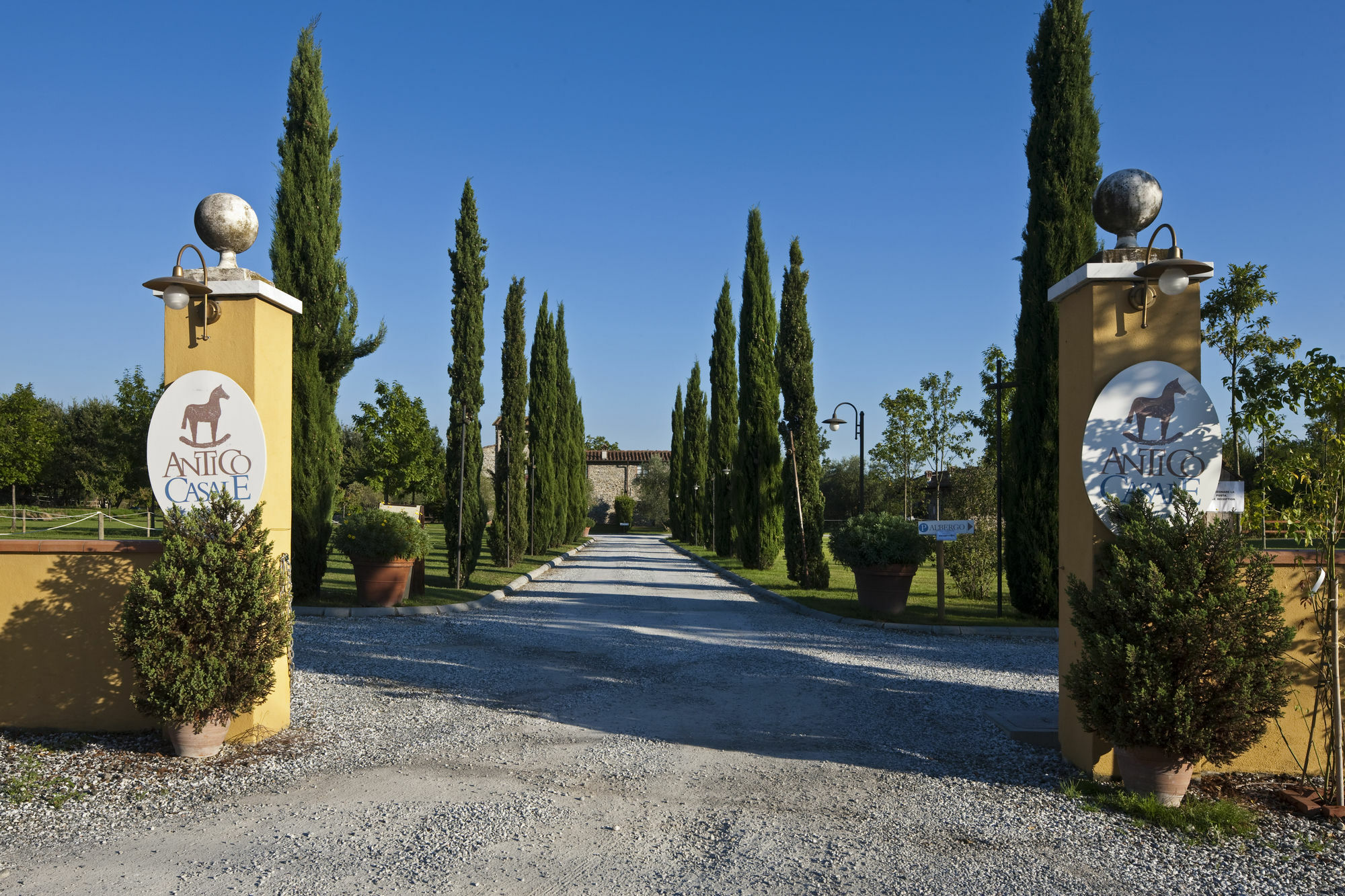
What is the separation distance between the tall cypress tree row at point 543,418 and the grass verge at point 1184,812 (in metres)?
24.6

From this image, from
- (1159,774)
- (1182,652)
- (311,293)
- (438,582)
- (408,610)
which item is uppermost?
(311,293)

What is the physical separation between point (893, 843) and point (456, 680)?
15.8ft

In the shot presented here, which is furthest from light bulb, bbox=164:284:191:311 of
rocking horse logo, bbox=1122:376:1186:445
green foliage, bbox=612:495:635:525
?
green foliage, bbox=612:495:635:525

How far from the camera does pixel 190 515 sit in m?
5.25

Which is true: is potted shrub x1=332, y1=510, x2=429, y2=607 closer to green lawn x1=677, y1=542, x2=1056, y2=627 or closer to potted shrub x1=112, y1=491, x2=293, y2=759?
green lawn x1=677, y1=542, x2=1056, y2=627

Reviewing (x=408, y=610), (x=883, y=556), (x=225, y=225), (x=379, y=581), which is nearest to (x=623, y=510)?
(x=379, y=581)

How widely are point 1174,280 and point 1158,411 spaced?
0.78 meters

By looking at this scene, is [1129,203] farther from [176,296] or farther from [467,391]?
[467,391]

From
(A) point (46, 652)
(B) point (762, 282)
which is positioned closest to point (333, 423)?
(A) point (46, 652)

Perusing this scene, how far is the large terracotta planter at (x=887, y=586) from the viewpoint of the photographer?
1245 cm

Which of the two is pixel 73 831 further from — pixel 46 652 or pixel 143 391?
pixel 143 391

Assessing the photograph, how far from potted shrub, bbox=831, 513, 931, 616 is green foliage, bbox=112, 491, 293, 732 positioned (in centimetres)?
901

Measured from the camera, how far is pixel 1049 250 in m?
12.3

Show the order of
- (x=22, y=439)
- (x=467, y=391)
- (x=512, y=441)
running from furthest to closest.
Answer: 1. (x=22, y=439)
2. (x=512, y=441)
3. (x=467, y=391)
